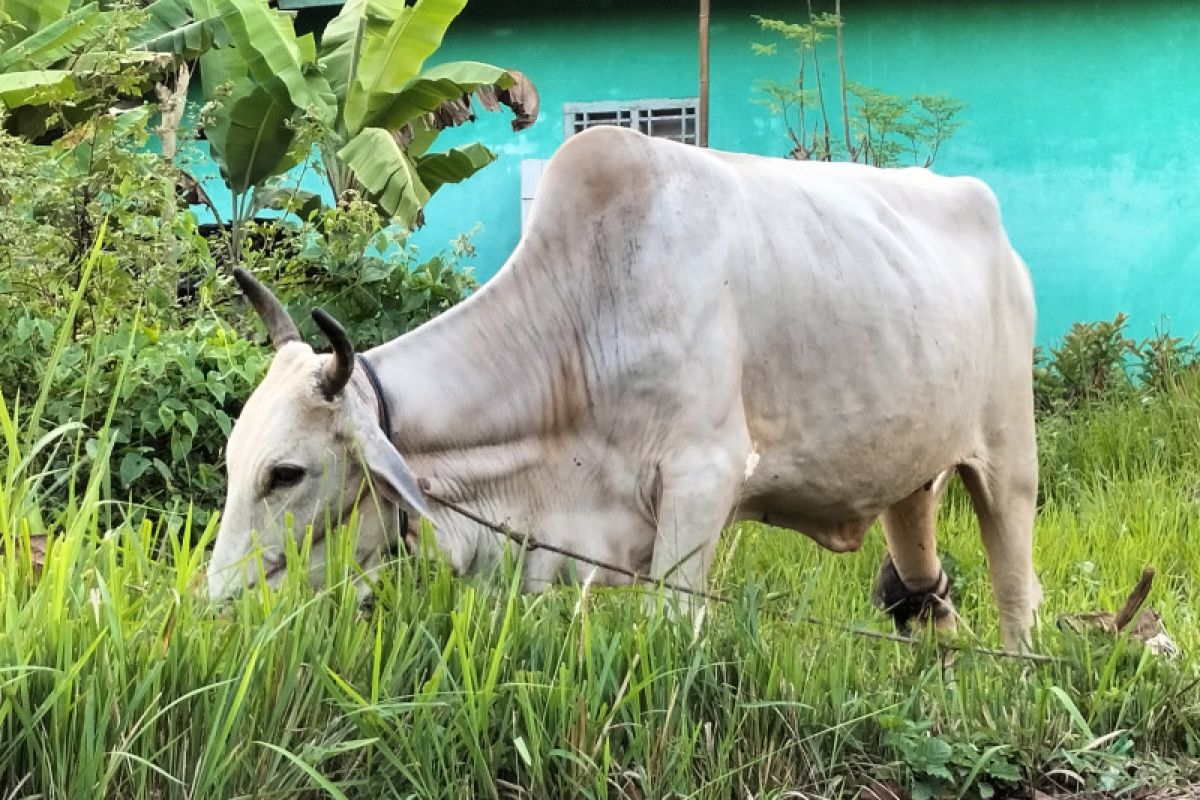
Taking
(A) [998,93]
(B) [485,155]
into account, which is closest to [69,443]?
(B) [485,155]

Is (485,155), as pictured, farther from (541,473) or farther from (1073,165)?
(541,473)

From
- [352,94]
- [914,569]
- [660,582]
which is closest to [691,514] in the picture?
[660,582]

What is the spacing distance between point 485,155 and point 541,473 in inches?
257

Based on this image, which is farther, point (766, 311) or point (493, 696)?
point (766, 311)

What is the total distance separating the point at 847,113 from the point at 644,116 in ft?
5.38

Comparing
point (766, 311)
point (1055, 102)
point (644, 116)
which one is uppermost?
point (766, 311)

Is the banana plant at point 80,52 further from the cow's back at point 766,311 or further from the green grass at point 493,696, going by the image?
the green grass at point 493,696

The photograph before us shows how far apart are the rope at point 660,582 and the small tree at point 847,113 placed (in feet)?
17.9

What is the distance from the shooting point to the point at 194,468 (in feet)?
15.9

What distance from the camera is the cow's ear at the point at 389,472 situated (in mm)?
2912

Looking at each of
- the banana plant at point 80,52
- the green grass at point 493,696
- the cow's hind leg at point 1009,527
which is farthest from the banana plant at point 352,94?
the green grass at point 493,696

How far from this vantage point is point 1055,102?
9273mm

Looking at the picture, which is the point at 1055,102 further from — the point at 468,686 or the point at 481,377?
the point at 468,686

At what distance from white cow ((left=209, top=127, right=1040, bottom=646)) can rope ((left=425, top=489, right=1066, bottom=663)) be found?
0.11ft
